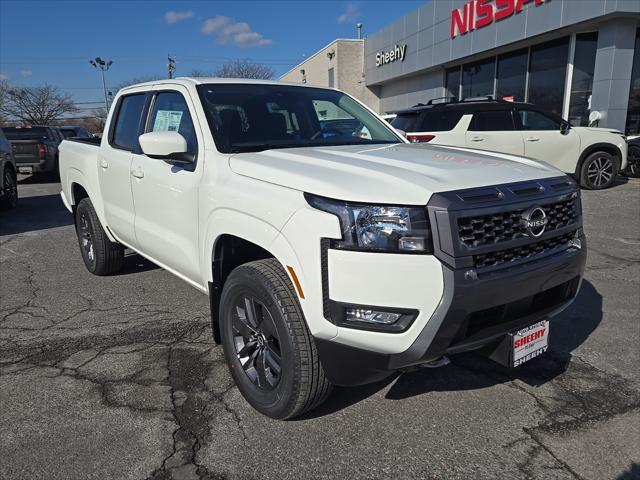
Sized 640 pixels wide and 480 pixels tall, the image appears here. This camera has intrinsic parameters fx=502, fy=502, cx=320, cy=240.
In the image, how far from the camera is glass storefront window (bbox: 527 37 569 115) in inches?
608

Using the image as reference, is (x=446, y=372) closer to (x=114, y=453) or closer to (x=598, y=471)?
(x=598, y=471)

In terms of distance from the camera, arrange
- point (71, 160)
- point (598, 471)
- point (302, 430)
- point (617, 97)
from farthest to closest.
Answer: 1. point (617, 97)
2. point (71, 160)
3. point (302, 430)
4. point (598, 471)

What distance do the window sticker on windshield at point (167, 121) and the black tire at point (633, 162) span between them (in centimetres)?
1218

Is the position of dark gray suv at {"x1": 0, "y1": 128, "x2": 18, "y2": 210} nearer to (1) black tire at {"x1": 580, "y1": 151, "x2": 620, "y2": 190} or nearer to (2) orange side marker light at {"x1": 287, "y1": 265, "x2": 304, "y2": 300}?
(2) orange side marker light at {"x1": 287, "y1": 265, "x2": 304, "y2": 300}

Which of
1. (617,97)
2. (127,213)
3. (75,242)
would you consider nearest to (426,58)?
(617,97)

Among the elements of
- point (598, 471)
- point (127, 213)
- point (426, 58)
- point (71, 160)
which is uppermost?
point (426, 58)

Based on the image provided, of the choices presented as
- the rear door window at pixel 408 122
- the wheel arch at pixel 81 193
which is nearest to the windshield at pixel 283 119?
the wheel arch at pixel 81 193

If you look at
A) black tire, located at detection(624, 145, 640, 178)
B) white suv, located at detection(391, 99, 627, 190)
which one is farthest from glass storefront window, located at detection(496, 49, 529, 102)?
white suv, located at detection(391, 99, 627, 190)

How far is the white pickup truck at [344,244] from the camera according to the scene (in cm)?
212

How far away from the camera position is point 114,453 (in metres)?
2.48

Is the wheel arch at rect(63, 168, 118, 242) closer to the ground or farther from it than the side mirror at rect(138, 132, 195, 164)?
closer to the ground

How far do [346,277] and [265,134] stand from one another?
1603 millimetres

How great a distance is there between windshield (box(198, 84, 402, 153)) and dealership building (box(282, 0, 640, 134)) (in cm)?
1218

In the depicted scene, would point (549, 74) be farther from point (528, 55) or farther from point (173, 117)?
point (173, 117)
